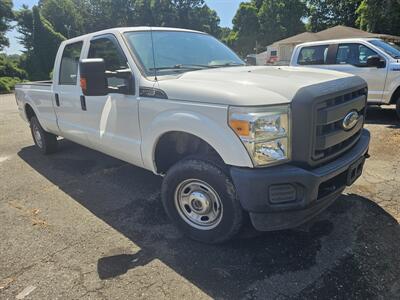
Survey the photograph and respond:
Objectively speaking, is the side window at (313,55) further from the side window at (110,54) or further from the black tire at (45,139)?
the black tire at (45,139)

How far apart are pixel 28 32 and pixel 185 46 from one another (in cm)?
3907

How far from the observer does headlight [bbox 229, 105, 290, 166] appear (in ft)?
8.06

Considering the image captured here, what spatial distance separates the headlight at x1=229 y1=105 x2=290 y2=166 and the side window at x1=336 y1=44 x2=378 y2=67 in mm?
6598

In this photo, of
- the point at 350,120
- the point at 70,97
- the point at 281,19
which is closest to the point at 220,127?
the point at 350,120

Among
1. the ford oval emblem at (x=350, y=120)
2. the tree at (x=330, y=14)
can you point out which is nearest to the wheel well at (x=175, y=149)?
the ford oval emblem at (x=350, y=120)

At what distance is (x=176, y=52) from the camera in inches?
149

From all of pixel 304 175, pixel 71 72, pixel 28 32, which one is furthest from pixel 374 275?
pixel 28 32

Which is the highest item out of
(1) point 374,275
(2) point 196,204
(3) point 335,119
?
(3) point 335,119

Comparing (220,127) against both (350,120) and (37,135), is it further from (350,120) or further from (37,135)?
(37,135)

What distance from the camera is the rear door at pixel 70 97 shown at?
450 centimetres

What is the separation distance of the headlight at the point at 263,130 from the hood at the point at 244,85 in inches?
2.6

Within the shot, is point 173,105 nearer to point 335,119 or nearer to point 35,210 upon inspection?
point 335,119

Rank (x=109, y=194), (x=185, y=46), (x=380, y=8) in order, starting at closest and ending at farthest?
1. (x=185, y=46)
2. (x=109, y=194)
3. (x=380, y=8)

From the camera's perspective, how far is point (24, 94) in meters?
6.22
